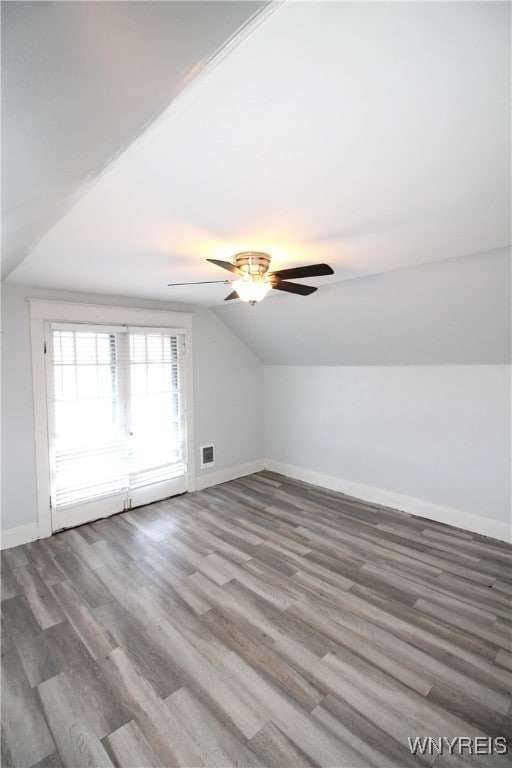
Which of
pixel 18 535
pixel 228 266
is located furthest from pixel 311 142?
pixel 18 535

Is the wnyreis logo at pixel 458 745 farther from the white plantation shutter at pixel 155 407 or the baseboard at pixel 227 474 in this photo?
the baseboard at pixel 227 474

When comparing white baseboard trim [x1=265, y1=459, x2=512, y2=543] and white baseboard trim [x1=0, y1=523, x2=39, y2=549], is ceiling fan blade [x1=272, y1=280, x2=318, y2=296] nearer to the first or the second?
white baseboard trim [x1=265, y1=459, x2=512, y2=543]

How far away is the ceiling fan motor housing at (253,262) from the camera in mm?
2305

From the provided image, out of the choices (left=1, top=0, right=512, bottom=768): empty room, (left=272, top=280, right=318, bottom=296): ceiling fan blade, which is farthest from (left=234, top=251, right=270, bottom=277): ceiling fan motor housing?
(left=272, top=280, right=318, bottom=296): ceiling fan blade

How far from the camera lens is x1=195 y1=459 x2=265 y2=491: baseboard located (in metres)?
4.84

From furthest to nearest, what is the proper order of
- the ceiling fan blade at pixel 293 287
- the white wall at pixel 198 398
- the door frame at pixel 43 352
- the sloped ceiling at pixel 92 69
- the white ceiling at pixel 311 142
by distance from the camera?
1. the door frame at pixel 43 352
2. the white wall at pixel 198 398
3. the ceiling fan blade at pixel 293 287
4. the white ceiling at pixel 311 142
5. the sloped ceiling at pixel 92 69

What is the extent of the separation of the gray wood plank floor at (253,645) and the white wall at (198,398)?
729 mm

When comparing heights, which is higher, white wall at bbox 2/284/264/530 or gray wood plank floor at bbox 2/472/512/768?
white wall at bbox 2/284/264/530

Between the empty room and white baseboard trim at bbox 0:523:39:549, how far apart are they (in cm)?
3

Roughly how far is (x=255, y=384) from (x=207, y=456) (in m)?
1.32

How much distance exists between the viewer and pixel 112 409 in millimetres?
3965

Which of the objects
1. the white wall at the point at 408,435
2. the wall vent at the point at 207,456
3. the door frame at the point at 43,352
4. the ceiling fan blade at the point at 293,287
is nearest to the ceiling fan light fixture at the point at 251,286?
the ceiling fan blade at the point at 293,287

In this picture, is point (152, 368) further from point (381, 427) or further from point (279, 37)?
point (279, 37)

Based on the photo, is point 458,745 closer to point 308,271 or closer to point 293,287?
point 308,271
